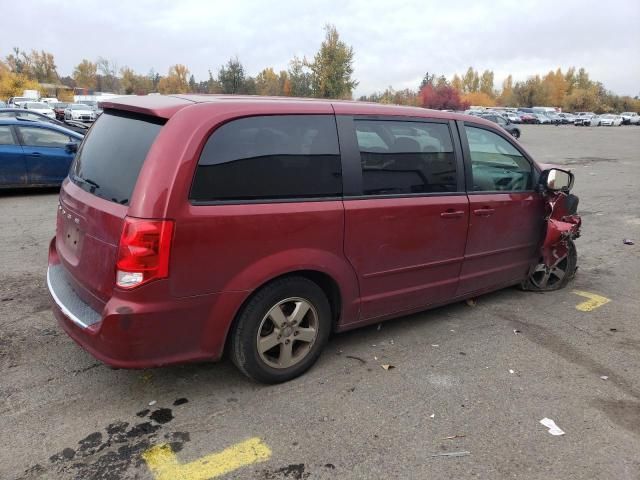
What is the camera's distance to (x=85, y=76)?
108250 mm

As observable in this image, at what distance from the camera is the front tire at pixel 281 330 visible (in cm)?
306

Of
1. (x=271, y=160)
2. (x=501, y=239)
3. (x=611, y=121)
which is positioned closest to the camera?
(x=271, y=160)

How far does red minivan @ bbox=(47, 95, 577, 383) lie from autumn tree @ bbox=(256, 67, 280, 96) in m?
69.3

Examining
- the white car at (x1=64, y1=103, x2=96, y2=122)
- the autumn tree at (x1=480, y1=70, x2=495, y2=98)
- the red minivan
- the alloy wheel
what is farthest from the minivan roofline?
the autumn tree at (x1=480, y1=70, x2=495, y2=98)

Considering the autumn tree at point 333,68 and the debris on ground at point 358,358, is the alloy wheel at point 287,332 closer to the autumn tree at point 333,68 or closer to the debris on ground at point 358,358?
the debris on ground at point 358,358

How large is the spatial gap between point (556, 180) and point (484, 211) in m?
1.02

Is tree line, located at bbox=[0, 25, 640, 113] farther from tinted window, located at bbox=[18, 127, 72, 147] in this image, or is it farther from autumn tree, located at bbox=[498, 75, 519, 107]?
tinted window, located at bbox=[18, 127, 72, 147]

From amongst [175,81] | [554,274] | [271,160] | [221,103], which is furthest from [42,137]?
[175,81]

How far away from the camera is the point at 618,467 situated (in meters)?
2.59

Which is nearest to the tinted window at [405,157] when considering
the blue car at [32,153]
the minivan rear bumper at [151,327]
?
the minivan rear bumper at [151,327]

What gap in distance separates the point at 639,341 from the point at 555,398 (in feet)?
4.51

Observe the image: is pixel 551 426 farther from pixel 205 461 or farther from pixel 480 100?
pixel 480 100

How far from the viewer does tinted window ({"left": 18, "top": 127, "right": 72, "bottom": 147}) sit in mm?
9250

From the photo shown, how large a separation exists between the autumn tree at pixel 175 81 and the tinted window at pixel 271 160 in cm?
9252
